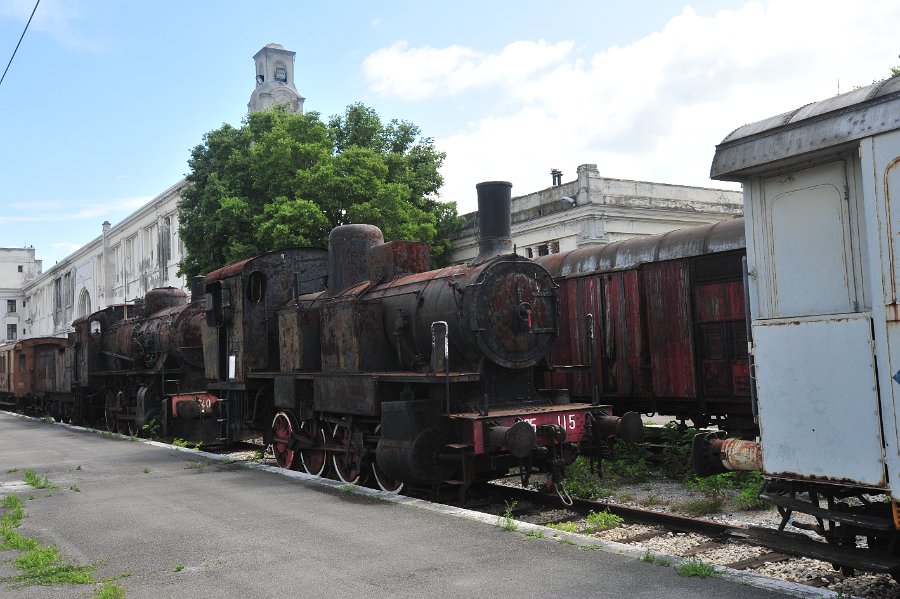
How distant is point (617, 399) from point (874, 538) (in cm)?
691

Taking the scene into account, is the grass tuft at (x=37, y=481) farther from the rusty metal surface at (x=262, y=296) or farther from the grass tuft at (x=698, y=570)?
the grass tuft at (x=698, y=570)

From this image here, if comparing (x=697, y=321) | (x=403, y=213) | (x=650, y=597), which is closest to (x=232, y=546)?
(x=650, y=597)

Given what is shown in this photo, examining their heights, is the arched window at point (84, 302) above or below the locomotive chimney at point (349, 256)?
above

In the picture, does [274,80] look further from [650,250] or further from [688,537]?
[688,537]

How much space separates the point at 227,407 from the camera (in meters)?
13.0

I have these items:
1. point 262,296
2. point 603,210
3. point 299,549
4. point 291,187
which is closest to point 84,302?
point 291,187

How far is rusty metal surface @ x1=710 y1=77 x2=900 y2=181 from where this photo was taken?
14.1 feet

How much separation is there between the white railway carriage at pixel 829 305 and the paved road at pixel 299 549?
0.82 meters

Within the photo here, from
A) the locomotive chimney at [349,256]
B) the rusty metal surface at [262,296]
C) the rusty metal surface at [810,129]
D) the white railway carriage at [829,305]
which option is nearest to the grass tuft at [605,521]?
the white railway carriage at [829,305]

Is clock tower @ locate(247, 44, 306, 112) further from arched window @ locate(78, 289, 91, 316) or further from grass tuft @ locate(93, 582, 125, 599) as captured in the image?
grass tuft @ locate(93, 582, 125, 599)

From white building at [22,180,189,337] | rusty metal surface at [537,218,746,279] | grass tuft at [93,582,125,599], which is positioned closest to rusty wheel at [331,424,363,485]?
rusty metal surface at [537,218,746,279]

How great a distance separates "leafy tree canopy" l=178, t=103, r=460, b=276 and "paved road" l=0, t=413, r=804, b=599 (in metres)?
15.8

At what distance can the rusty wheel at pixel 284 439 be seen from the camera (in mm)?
11445

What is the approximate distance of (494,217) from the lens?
30.5 feet
